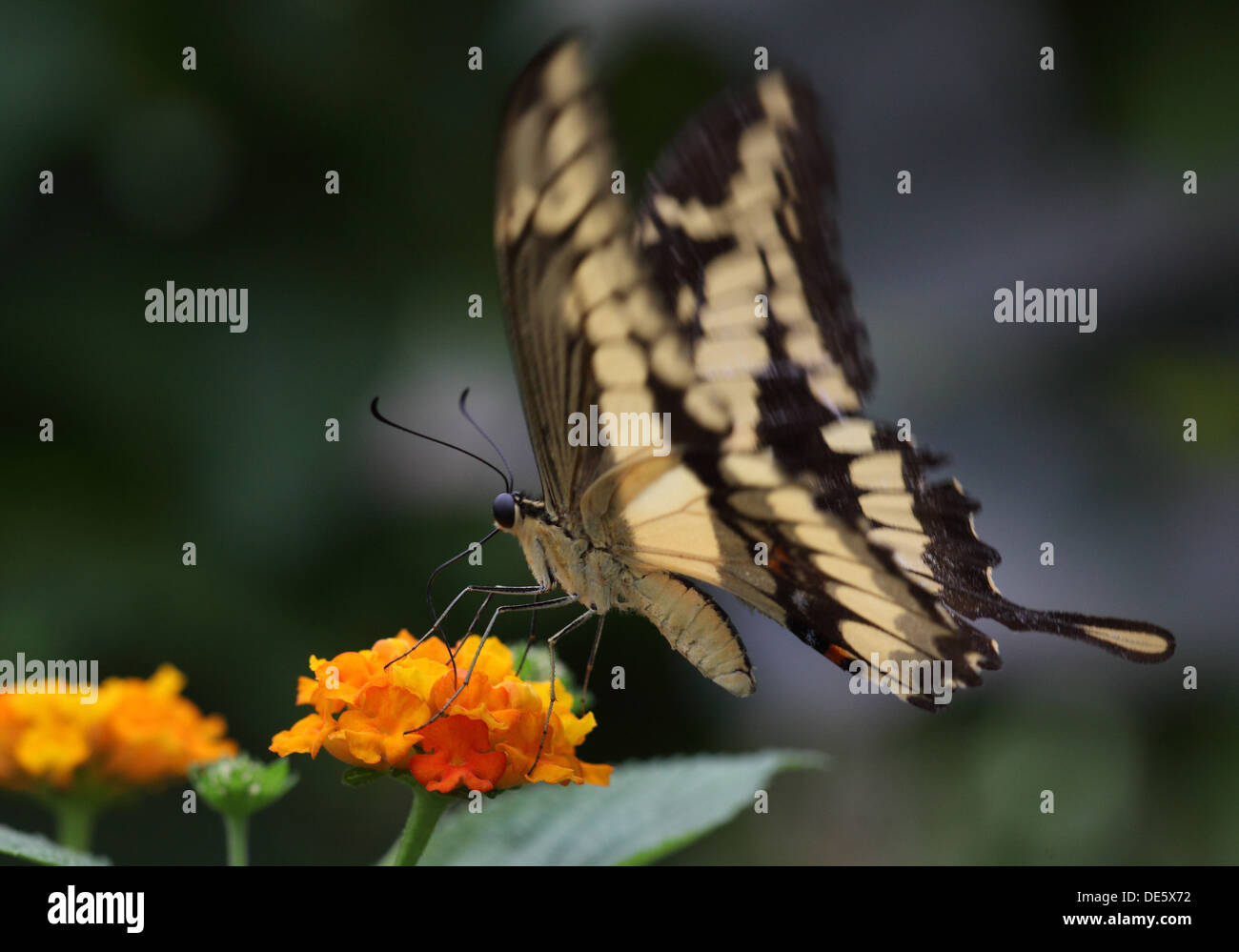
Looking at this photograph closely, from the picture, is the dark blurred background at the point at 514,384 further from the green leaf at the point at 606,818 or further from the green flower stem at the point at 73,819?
the green leaf at the point at 606,818

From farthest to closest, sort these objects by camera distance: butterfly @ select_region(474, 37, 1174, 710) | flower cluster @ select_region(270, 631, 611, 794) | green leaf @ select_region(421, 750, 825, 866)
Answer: butterfly @ select_region(474, 37, 1174, 710) < green leaf @ select_region(421, 750, 825, 866) < flower cluster @ select_region(270, 631, 611, 794)

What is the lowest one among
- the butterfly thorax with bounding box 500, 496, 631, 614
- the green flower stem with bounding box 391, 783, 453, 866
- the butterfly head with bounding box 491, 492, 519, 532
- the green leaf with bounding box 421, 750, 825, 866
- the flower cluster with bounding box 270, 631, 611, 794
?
the green leaf with bounding box 421, 750, 825, 866

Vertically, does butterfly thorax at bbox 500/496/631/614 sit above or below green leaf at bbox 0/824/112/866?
above

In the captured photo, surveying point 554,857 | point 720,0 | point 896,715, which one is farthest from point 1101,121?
point 554,857

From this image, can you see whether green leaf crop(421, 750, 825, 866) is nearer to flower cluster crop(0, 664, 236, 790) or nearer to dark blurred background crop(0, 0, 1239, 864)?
flower cluster crop(0, 664, 236, 790)

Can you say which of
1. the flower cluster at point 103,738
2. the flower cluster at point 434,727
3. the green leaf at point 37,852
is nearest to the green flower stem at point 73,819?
the flower cluster at point 103,738

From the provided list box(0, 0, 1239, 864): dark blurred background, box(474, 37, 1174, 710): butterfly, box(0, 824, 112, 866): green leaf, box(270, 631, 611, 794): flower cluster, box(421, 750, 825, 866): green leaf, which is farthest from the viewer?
box(0, 0, 1239, 864): dark blurred background

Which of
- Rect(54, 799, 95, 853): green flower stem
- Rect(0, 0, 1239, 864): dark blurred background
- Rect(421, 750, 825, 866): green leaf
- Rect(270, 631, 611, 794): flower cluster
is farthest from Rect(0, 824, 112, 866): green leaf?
Rect(0, 0, 1239, 864): dark blurred background

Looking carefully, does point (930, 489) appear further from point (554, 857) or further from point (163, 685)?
point (163, 685)
